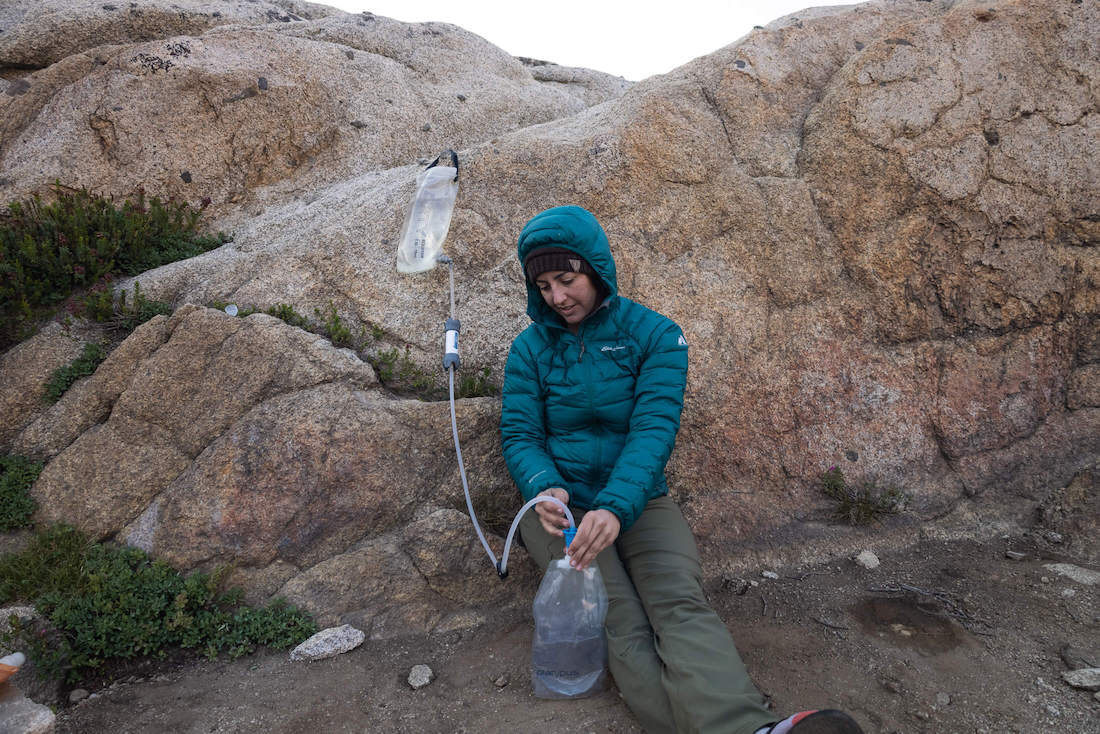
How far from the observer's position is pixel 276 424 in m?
4.91

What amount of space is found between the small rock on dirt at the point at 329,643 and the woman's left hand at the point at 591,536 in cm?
181

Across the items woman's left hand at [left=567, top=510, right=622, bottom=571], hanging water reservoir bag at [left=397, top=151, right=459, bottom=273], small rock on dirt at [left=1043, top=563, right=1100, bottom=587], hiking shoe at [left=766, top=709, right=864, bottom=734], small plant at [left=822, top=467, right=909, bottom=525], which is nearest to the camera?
hiking shoe at [left=766, top=709, right=864, bottom=734]

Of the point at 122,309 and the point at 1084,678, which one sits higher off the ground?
the point at 122,309

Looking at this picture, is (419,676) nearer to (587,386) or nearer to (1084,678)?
(587,386)

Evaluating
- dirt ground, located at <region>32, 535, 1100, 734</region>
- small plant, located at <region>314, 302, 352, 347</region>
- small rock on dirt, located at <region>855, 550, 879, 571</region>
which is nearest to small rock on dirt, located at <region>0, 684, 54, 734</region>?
dirt ground, located at <region>32, 535, 1100, 734</region>

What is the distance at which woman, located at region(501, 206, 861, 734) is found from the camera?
351 cm

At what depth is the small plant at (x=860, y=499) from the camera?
17.2 ft

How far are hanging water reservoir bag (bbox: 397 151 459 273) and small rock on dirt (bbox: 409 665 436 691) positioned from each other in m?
3.28

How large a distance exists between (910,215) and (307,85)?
7.04 metres

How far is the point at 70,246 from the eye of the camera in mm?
6203

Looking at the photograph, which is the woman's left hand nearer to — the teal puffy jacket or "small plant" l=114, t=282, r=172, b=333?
the teal puffy jacket

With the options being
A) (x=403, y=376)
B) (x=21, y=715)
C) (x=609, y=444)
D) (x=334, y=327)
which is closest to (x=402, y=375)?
(x=403, y=376)

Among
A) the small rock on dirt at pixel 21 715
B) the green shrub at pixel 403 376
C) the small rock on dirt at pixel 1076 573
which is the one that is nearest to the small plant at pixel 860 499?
the small rock on dirt at pixel 1076 573

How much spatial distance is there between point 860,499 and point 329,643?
415 centimetres
